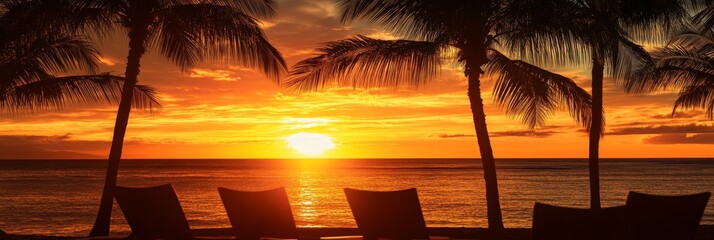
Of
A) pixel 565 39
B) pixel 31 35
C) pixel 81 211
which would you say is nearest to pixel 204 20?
pixel 31 35

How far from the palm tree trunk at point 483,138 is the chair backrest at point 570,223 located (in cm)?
600

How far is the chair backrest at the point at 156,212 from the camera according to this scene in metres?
6.34

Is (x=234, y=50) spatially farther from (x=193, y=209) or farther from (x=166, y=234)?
(x=193, y=209)

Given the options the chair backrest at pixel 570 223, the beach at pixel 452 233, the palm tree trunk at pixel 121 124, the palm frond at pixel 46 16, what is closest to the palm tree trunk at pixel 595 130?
the beach at pixel 452 233

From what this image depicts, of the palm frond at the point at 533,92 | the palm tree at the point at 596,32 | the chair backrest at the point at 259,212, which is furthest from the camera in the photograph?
A: the palm frond at the point at 533,92

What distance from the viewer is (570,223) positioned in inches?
216

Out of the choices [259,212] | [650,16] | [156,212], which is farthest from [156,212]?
[650,16]

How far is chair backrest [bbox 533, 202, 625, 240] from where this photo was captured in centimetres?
547

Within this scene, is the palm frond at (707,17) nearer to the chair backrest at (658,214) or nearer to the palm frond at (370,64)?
the palm frond at (370,64)

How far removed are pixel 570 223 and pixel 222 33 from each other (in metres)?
7.21

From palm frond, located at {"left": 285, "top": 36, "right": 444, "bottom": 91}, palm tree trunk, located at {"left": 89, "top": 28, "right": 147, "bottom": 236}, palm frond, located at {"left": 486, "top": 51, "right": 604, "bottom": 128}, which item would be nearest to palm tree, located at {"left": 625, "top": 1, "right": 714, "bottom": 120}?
palm frond, located at {"left": 486, "top": 51, "right": 604, "bottom": 128}

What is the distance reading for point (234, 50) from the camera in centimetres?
1178

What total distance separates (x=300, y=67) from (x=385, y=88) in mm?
1356

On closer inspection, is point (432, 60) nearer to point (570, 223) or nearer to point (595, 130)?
point (595, 130)
